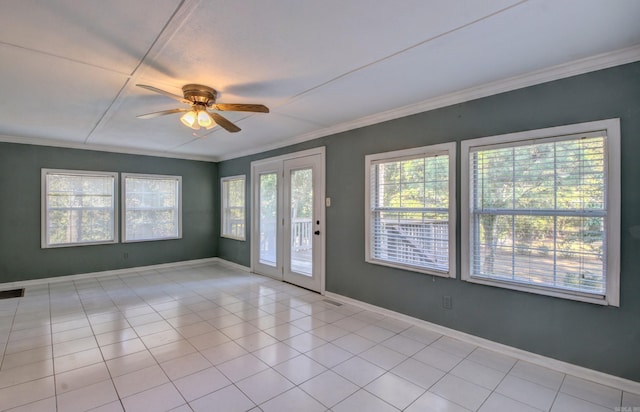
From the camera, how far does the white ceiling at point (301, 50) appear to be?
5.62 feet

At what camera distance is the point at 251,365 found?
253cm

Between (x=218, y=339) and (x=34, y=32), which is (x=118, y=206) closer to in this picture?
(x=218, y=339)

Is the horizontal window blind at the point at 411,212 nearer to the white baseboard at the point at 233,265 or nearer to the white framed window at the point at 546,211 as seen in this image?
the white framed window at the point at 546,211

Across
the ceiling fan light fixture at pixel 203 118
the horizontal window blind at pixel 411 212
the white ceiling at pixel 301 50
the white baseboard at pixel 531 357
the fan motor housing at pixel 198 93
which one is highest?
the white ceiling at pixel 301 50

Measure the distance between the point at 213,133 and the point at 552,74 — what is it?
406cm

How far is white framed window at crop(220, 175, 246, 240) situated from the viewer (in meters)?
6.25

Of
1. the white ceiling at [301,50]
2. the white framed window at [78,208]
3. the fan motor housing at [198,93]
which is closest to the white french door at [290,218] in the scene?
the white ceiling at [301,50]

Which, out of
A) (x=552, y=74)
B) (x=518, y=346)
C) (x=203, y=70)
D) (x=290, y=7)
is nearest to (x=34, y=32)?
(x=203, y=70)

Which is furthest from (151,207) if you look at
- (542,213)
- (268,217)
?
(542,213)

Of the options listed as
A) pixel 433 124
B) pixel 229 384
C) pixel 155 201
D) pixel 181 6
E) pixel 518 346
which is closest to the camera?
pixel 181 6

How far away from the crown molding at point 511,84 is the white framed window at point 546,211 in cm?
42

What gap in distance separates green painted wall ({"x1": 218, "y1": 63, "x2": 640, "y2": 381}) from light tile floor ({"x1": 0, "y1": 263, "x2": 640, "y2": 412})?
0.73 feet

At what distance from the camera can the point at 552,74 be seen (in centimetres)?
246

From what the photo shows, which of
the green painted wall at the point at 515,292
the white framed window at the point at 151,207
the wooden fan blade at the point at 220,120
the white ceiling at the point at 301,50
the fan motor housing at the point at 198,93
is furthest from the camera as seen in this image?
the white framed window at the point at 151,207
